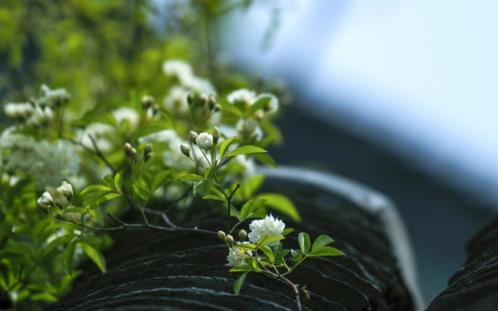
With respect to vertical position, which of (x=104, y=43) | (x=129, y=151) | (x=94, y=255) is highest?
(x=104, y=43)

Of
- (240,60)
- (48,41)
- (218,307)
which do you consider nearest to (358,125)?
(240,60)

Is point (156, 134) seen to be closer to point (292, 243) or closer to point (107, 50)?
point (292, 243)

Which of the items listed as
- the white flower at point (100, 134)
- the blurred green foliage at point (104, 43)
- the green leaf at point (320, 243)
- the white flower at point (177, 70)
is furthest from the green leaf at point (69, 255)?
the blurred green foliage at point (104, 43)

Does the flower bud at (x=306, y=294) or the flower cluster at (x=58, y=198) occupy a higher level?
the flower cluster at (x=58, y=198)

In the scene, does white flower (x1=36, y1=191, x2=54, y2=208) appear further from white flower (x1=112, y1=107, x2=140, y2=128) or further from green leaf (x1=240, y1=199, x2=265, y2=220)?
white flower (x1=112, y1=107, x2=140, y2=128)

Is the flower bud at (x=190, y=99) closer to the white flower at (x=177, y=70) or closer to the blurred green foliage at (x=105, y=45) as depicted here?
the blurred green foliage at (x=105, y=45)

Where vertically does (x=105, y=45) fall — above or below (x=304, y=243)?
above

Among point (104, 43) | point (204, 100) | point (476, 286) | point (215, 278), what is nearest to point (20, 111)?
point (204, 100)

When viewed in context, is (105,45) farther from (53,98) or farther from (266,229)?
(266,229)
